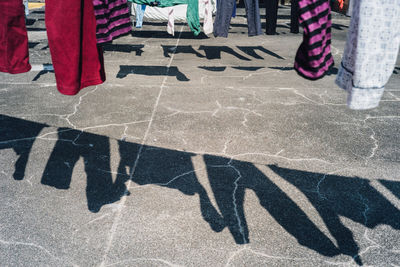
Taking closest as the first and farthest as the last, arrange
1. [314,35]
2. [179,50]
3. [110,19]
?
1. [314,35]
2. [110,19]
3. [179,50]

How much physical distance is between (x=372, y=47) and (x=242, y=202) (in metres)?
1.84

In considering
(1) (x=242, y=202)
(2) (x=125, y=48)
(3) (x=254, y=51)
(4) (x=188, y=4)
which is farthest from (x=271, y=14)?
(2) (x=125, y=48)

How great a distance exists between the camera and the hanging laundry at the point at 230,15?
4.29 meters

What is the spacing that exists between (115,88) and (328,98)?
3.47m

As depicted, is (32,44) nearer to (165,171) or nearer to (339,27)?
(165,171)

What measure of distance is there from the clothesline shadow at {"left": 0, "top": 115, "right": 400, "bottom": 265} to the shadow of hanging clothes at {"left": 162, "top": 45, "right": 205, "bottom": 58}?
3.99m

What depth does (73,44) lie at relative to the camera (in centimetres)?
182

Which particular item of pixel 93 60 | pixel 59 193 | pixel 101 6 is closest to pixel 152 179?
pixel 59 193

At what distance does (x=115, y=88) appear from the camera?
530 cm

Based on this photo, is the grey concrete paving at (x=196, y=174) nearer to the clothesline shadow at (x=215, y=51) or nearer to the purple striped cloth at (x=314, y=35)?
the purple striped cloth at (x=314, y=35)

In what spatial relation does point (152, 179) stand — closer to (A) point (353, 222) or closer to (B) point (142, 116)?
(B) point (142, 116)

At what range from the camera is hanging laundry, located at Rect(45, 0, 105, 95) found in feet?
5.69

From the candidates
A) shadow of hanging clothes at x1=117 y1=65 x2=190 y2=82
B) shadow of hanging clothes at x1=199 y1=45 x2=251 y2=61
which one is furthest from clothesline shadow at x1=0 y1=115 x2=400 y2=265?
shadow of hanging clothes at x1=199 y1=45 x2=251 y2=61

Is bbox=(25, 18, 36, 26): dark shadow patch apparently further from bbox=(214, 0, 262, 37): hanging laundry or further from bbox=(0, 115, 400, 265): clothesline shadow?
bbox=(214, 0, 262, 37): hanging laundry
